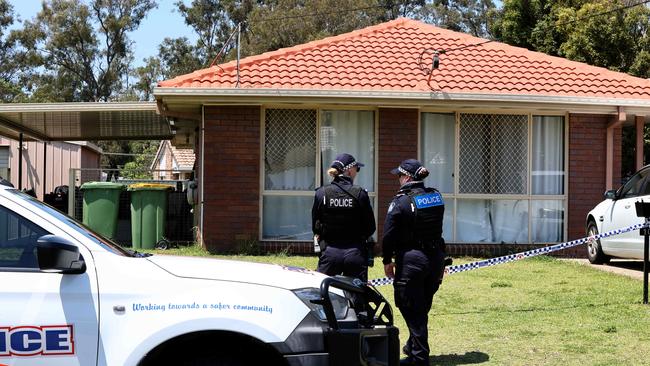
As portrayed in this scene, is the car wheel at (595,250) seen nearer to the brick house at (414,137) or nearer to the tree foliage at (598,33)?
the brick house at (414,137)

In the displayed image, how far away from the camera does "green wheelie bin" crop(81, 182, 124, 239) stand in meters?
14.3

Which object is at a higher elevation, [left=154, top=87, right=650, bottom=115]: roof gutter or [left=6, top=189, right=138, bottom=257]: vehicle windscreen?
[left=154, top=87, right=650, bottom=115]: roof gutter

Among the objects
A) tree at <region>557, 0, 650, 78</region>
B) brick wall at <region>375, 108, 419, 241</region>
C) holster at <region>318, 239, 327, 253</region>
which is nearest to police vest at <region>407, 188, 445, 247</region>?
holster at <region>318, 239, 327, 253</region>

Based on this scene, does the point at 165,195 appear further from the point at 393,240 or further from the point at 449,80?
the point at 393,240

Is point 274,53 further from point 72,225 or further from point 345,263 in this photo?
point 72,225

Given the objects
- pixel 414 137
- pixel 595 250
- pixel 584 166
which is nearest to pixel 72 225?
pixel 414 137

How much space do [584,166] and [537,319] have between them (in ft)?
21.9

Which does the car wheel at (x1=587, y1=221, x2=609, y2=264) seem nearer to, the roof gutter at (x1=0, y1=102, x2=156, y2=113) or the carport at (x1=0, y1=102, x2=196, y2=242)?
the carport at (x1=0, y1=102, x2=196, y2=242)

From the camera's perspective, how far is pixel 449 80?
14.2m

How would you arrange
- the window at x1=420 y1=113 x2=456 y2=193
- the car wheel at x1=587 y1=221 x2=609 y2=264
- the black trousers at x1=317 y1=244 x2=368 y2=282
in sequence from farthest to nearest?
the window at x1=420 y1=113 x2=456 y2=193 → the car wheel at x1=587 y1=221 x2=609 y2=264 → the black trousers at x1=317 y1=244 x2=368 y2=282

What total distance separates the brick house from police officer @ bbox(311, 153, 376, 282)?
6.80 m

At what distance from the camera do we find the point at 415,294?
6.21 m

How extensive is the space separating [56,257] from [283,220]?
33.2 feet

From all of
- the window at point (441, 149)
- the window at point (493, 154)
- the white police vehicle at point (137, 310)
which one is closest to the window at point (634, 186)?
the window at point (493, 154)
